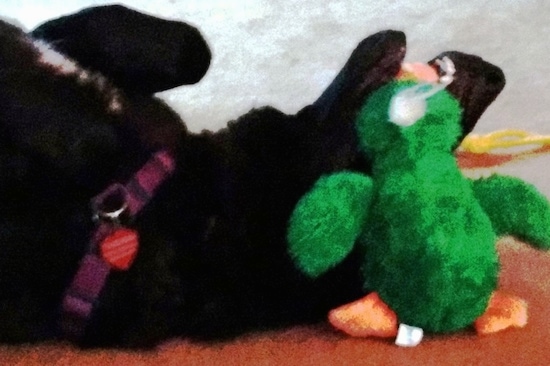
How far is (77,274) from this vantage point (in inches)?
20.7

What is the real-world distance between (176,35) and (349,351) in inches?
11.6

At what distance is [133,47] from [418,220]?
27 cm

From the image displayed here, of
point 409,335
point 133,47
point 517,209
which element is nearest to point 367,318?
point 409,335

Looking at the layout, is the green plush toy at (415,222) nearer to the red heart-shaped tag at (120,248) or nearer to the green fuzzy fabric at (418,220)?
the green fuzzy fabric at (418,220)

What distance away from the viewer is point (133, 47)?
1.85 feet

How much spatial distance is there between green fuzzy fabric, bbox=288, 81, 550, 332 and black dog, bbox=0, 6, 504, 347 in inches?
1.1

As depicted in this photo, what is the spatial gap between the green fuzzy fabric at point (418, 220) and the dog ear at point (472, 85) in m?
0.03

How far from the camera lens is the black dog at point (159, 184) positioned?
0.52 m

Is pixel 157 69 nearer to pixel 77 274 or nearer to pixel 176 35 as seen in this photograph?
pixel 176 35

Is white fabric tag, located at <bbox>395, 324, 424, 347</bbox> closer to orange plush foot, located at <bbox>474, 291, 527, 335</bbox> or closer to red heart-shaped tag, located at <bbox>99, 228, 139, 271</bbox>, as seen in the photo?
orange plush foot, located at <bbox>474, 291, 527, 335</bbox>

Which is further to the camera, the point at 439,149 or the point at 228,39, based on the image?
the point at 228,39

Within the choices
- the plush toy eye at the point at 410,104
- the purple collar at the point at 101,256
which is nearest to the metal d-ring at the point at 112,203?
the purple collar at the point at 101,256

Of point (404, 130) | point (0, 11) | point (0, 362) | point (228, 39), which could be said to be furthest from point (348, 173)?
point (0, 11)

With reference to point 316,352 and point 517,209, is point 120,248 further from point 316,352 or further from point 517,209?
point 517,209
